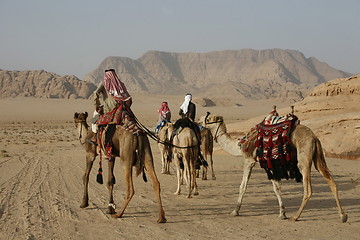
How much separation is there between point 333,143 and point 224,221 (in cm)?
1235

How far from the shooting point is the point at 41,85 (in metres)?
125

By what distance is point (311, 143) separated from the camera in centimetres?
816

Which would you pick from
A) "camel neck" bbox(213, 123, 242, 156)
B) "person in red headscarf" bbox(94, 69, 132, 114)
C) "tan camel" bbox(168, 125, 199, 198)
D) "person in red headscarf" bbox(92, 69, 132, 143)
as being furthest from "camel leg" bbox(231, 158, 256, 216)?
"person in red headscarf" bbox(94, 69, 132, 114)

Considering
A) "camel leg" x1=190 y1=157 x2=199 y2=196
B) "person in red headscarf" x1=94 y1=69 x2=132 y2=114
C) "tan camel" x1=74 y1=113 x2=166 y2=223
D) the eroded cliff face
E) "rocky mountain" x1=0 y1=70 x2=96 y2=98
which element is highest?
"rocky mountain" x1=0 y1=70 x2=96 y2=98

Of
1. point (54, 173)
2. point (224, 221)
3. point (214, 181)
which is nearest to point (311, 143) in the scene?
point (224, 221)

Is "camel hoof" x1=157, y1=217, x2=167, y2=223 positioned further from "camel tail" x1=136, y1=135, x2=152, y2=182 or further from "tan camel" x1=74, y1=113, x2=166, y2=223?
"camel tail" x1=136, y1=135, x2=152, y2=182

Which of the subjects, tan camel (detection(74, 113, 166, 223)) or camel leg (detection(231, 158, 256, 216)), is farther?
camel leg (detection(231, 158, 256, 216))

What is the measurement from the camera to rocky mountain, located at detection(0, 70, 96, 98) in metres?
121

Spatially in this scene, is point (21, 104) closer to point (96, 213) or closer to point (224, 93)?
point (96, 213)

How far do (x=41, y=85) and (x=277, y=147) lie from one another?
126046mm

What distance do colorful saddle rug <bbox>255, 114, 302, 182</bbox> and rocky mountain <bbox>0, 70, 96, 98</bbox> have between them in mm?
115014

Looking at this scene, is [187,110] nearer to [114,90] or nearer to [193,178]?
[193,178]

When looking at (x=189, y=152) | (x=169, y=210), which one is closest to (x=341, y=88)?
(x=189, y=152)

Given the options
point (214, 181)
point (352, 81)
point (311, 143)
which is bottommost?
point (214, 181)
